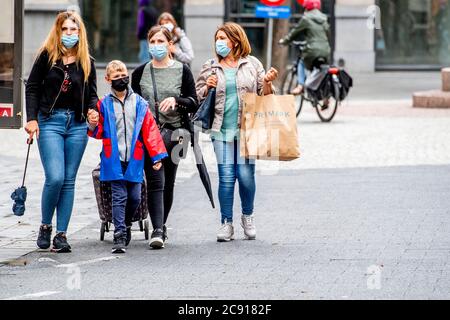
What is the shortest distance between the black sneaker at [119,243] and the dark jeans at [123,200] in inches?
1.5

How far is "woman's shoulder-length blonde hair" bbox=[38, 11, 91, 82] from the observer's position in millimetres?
9586

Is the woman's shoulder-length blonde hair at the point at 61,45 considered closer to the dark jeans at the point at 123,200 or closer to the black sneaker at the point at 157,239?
the dark jeans at the point at 123,200

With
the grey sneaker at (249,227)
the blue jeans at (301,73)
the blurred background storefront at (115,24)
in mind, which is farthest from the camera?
the blurred background storefront at (115,24)

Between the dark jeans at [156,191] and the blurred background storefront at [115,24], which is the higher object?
the blurred background storefront at [115,24]

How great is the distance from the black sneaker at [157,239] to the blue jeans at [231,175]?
0.60 m

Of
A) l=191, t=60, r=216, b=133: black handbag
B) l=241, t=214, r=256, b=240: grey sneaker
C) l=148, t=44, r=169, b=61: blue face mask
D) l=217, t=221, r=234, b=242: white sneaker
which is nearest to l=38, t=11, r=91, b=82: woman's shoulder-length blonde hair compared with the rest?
l=148, t=44, r=169, b=61: blue face mask

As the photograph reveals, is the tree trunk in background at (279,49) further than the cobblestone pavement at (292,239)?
Yes

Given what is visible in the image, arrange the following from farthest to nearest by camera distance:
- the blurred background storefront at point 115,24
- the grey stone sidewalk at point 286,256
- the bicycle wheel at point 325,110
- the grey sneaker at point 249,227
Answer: the blurred background storefront at point 115,24, the bicycle wheel at point 325,110, the grey sneaker at point 249,227, the grey stone sidewalk at point 286,256

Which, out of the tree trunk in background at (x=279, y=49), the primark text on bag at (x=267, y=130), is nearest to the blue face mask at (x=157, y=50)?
the primark text on bag at (x=267, y=130)

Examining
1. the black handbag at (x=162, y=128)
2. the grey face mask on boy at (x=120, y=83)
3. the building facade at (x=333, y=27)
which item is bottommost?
the black handbag at (x=162, y=128)

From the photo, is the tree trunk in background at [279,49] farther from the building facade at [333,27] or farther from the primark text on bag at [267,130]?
the primark text on bag at [267,130]

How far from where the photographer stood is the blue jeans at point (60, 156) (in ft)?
31.4

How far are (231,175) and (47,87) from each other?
1.61 meters
